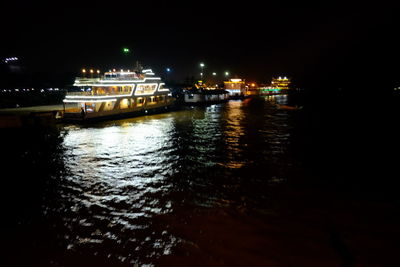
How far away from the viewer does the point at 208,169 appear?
16062mm

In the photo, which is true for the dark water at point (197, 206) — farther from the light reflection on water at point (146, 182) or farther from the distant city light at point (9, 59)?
the distant city light at point (9, 59)

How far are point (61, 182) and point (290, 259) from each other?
41.2ft

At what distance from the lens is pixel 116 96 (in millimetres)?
41281

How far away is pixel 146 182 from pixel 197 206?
4.06 metres

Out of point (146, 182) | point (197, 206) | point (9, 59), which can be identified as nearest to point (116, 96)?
point (146, 182)

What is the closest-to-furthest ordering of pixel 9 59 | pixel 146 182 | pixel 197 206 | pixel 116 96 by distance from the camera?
pixel 197 206, pixel 146 182, pixel 116 96, pixel 9 59

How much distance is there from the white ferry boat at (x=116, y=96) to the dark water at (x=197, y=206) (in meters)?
16.9

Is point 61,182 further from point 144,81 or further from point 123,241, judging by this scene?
point 144,81

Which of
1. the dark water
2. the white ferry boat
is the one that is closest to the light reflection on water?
the dark water

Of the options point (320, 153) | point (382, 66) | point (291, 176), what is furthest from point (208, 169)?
point (382, 66)

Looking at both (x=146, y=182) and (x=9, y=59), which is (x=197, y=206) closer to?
(x=146, y=182)

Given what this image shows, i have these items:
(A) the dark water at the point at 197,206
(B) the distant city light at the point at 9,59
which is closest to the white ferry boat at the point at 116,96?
(A) the dark water at the point at 197,206

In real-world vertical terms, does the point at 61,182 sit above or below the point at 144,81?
below

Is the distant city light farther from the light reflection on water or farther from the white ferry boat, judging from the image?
the light reflection on water
